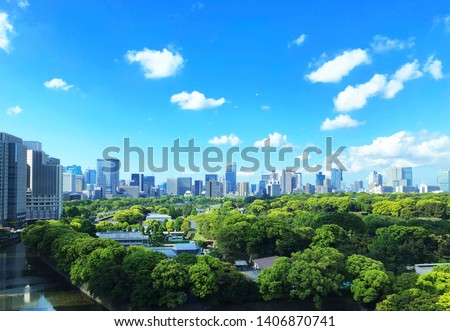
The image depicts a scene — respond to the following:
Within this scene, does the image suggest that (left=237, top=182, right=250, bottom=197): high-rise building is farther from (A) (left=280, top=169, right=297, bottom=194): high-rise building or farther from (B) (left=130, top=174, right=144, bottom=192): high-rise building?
(B) (left=130, top=174, right=144, bottom=192): high-rise building

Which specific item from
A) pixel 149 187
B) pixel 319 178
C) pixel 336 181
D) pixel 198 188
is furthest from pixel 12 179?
pixel 319 178

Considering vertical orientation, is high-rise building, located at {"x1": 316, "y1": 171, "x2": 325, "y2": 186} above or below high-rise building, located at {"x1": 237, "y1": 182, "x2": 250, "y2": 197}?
above

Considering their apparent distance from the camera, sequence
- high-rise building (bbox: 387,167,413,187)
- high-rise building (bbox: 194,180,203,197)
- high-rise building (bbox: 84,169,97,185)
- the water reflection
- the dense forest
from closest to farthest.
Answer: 1. the dense forest
2. the water reflection
3. high-rise building (bbox: 387,167,413,187)
4. high-rise building (bbox: 84,169,97,185)
5. high-rise building (bbox: 194,180,203,197)

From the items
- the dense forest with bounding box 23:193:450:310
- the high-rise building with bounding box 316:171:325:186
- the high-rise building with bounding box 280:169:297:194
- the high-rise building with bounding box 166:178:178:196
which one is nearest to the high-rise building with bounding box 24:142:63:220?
the dense forest with bounding box 23:193:450:310

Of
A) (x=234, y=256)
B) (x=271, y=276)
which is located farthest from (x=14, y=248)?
(x=271, y=276)

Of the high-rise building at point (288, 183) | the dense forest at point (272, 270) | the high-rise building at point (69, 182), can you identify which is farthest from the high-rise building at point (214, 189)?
the dense forest at point (272, 270)
